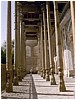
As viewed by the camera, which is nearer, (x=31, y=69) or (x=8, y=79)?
(x=8, y=79)

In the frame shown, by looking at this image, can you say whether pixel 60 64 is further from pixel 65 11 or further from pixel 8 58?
pixel 65 11

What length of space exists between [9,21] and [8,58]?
162 centimetres

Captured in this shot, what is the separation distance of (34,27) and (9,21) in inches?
718

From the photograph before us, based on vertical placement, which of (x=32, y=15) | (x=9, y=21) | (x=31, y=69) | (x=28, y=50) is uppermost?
(x=32, y=15)

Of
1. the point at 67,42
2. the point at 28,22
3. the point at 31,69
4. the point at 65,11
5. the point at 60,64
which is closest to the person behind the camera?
the point at 60,64

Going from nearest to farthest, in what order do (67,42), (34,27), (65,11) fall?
(65,11), (67,42), (34,27)

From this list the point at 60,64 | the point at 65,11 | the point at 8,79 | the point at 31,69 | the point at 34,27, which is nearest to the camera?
the point at 60,64

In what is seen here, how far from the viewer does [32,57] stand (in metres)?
38.2

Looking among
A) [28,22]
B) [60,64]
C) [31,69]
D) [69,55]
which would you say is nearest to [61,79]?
[60,64]

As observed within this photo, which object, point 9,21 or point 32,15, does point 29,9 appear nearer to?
point 32,15

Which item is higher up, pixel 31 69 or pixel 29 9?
pixel 29 9

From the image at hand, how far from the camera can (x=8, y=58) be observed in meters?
7.92

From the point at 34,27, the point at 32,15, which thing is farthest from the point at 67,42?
the point at 34,27

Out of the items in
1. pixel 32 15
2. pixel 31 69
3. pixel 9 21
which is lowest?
pixel 31 69
